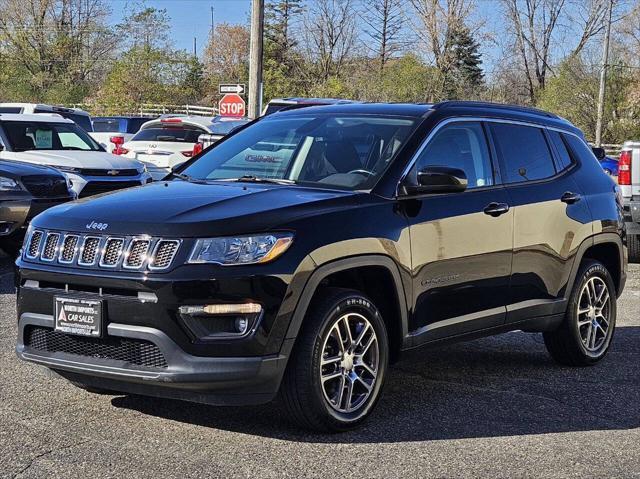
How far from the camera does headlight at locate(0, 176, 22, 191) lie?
34.7 ft

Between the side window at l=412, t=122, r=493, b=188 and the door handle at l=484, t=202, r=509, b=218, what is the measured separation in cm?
15

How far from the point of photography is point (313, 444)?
482cm

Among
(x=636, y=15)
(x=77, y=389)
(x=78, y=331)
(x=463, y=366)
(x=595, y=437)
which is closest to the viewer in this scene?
(x=78, y=331)

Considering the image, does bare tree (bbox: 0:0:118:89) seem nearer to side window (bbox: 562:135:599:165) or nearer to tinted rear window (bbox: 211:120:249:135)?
tinted rear window (bbox: 211:120:249:135)

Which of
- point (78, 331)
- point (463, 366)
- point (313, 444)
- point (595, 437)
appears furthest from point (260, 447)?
point (463, 366)

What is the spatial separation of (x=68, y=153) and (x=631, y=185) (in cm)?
774

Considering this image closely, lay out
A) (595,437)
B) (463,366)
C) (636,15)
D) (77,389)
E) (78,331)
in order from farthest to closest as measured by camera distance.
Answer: (636,15) → (463,366) → (77,389) → (595,437) → (78,331)

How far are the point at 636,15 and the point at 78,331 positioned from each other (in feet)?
154

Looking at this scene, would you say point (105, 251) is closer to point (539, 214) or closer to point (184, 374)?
point (184, 374)

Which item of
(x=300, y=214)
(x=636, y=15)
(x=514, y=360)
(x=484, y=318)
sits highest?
(x=636, y=15)

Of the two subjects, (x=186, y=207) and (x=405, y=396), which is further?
(x=405, y=396)

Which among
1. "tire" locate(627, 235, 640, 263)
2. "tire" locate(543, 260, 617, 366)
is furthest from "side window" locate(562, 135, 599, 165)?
"tire" locate(627, 235, 640, 263)

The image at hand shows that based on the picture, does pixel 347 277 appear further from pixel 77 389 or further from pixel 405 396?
pixel 77 389

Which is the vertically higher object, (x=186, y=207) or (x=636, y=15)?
(x=636, y=15)
